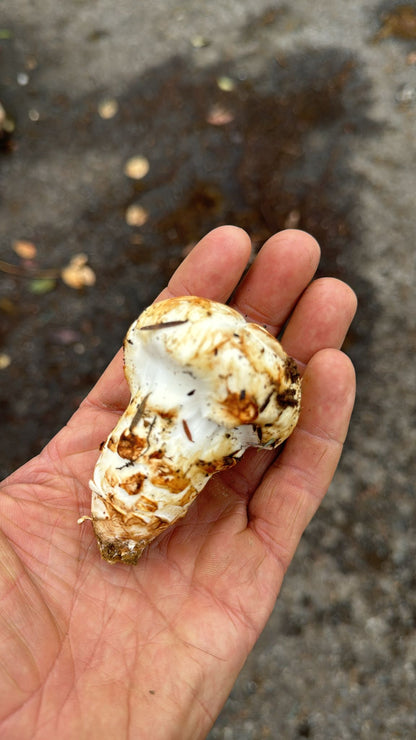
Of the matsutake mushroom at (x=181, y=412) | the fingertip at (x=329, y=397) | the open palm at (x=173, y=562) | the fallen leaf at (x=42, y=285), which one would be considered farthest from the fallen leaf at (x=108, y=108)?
the fingertip at (x=329, y=397)

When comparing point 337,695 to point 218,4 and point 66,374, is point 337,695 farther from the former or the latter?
point 218,4

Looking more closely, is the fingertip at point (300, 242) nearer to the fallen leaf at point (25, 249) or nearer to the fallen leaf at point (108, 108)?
the fallen leaf at point (25, 249)

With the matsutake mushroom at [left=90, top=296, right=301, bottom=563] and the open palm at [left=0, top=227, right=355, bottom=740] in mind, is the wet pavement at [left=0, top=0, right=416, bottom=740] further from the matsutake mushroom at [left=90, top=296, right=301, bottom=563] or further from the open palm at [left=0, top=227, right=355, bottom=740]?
the matsutake mushroom at [left=90, top=296, right=301, bottom=563]

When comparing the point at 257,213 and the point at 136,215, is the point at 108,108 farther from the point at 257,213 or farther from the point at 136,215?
the point at 257,213

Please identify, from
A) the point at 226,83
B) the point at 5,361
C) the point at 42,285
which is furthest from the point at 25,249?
the point at 226,83

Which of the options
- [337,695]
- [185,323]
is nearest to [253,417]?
[185,323]
